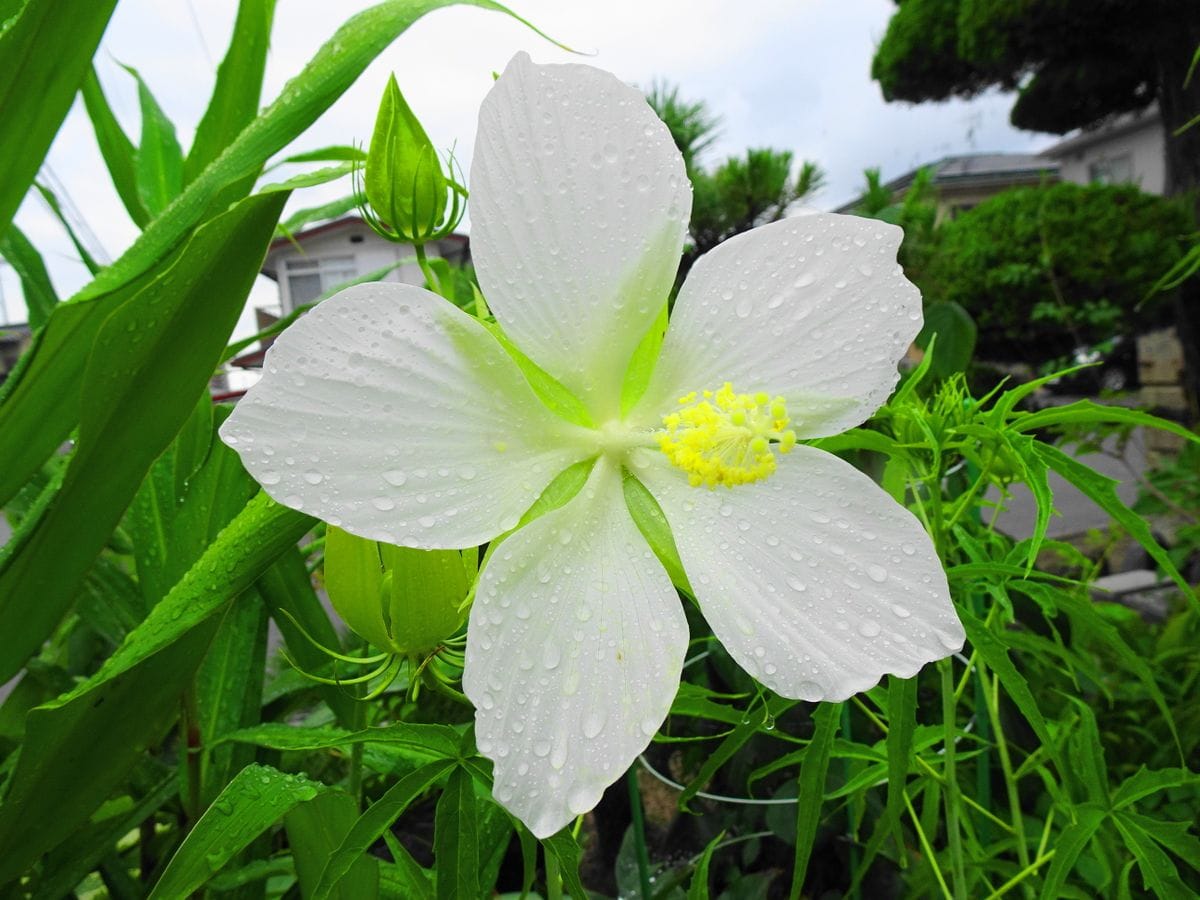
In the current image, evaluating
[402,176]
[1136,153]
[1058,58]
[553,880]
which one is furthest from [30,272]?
[1136,153]

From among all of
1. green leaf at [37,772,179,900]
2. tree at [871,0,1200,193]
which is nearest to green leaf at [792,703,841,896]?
green leaf at [37,772,179,900]

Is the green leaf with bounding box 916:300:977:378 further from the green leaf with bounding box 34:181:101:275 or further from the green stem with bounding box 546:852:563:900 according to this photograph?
the green leaf with bounding box 34:181:101:275

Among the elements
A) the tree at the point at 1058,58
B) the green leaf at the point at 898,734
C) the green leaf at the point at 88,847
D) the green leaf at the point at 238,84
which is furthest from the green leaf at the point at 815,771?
the tree at the point at 1058,58

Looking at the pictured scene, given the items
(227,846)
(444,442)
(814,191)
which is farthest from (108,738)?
(814,191)

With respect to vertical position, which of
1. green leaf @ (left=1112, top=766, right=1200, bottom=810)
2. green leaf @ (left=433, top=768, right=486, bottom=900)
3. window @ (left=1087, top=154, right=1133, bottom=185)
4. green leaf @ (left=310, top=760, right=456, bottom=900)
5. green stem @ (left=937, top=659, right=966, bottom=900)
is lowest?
window @ (left=1087, top=154, right=1133, bottom=185)

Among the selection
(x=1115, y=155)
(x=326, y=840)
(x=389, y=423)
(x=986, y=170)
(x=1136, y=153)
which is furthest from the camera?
(x=986, y=170)

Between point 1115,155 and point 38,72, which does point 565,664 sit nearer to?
point 38,72
